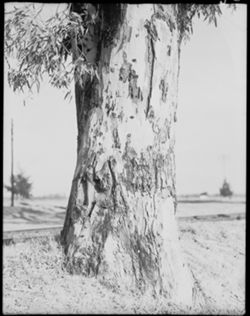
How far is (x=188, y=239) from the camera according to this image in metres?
3.29

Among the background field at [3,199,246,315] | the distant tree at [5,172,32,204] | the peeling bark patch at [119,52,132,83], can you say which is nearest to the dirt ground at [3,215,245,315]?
the background field at [3,199,246,315]

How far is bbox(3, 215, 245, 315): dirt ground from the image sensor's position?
9.72ft

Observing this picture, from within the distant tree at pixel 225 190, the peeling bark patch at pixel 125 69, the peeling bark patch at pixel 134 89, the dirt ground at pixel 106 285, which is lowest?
the dirt ground at pixel 106 285

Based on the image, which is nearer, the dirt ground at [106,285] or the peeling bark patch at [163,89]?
the dirt ground at [106,285]

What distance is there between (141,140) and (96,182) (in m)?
0.34

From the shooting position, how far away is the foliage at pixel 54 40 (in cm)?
306

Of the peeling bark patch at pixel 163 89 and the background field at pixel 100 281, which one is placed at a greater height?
the peeling bark patch at pixel 163 89

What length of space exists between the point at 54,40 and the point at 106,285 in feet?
4.52

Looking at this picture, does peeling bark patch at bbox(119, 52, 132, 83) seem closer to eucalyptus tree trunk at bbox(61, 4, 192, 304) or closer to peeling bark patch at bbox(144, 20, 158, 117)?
eucalyptus tree trunk at bbox(61, 4, 192, 304)

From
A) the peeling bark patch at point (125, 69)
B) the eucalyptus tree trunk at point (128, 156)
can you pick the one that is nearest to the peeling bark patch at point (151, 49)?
the eucalyptus tree trunk at point (128, 156)

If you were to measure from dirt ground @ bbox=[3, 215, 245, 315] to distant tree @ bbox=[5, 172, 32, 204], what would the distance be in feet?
1.06

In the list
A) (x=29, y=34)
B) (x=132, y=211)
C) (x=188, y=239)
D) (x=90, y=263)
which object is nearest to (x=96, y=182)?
(x=132, y=211)

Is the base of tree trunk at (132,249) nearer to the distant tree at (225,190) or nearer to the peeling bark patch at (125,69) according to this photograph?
the distant tree at (225,190)

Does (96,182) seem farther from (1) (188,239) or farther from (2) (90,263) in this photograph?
(1) (188,239)
